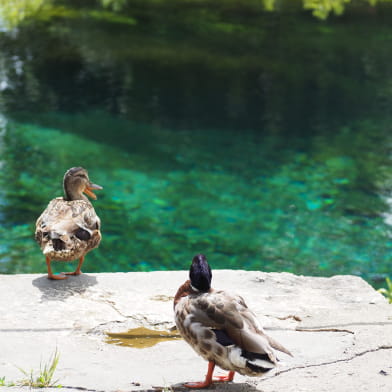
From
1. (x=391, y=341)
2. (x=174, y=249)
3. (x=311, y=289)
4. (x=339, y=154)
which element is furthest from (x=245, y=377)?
(x=339, y=154)

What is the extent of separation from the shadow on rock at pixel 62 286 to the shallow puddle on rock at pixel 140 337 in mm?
724

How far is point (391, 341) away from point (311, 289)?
4.32 ft

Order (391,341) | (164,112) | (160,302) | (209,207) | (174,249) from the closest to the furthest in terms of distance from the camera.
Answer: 1. (391,341)
2. (160,302)
3. (174,249)
4. (209,207)
5. (164,112)

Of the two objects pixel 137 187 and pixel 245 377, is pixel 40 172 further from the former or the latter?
pixel 245 377

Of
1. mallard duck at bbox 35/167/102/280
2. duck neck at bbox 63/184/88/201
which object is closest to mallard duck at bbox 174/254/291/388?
mallard duck at bbox 35/167/102/280

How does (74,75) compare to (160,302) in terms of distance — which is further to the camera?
(74,75)

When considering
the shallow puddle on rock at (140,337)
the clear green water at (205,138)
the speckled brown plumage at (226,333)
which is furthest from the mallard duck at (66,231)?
the clear green water at (205,138)

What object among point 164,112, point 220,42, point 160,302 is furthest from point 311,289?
point 220,42

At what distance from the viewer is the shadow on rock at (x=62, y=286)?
5.18 m

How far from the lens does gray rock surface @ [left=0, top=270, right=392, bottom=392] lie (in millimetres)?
3846

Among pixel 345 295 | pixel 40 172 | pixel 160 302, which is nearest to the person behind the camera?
pixel 160 302

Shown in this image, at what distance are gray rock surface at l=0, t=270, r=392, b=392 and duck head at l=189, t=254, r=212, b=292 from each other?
1.74ft

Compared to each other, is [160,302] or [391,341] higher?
[391,341]

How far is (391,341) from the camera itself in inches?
172
